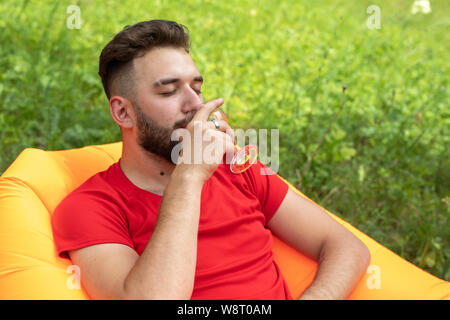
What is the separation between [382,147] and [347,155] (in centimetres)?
44

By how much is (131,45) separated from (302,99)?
8.78 feet

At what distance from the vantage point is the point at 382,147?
416cm

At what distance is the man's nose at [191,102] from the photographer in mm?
2102

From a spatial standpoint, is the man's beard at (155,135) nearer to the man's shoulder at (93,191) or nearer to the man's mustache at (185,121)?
the man's mustache at (185,121)

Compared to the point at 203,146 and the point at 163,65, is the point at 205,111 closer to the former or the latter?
the point at 203,146

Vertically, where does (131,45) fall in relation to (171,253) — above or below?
above

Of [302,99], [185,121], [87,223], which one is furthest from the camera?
[302,99]

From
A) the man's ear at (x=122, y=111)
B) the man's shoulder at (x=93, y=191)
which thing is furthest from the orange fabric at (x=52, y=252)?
the man's ear at (x=122, y=111)

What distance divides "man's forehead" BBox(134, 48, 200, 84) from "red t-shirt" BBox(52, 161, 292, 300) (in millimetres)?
463

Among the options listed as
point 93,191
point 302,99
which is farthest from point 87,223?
point 302,99

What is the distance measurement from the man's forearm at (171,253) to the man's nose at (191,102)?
16.1 inches

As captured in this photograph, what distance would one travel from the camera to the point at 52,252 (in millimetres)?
1985

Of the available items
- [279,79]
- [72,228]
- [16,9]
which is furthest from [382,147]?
[16,9]
